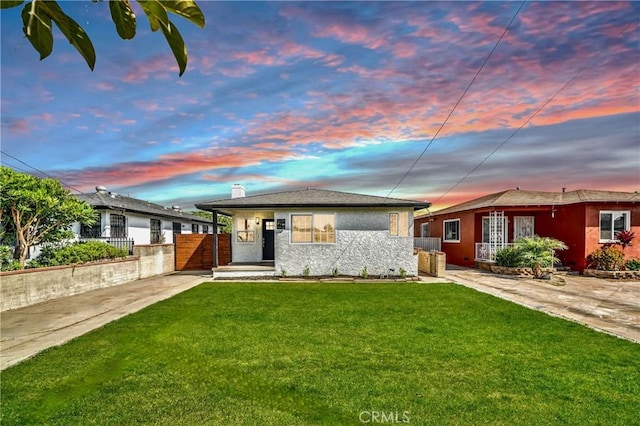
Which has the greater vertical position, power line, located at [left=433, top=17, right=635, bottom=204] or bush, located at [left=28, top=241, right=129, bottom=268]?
power line, located at [left=433, top=17, right=635, bottom=204]

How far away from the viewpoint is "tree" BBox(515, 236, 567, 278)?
55.8 feet

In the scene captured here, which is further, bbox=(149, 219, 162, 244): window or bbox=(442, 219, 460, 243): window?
bbox=(442, 219, 460, 243): window

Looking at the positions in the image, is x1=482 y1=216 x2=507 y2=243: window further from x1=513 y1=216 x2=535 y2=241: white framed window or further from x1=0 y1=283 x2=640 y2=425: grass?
x1=0 y1=283 x2=640 y2=425: grass

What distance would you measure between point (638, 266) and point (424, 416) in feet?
62.2

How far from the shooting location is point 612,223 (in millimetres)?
18250

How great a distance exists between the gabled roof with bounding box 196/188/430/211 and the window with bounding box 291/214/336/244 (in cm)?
74

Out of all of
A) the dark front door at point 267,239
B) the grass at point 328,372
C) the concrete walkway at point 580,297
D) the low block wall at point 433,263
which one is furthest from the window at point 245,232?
the grass at point 328,372

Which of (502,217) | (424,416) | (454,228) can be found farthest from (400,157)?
(424,416)

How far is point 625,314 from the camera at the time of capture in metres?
9.39

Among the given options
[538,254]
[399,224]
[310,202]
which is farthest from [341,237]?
[538,254]

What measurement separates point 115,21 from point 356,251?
15761 millimetres

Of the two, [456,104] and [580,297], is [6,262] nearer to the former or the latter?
[456,104]

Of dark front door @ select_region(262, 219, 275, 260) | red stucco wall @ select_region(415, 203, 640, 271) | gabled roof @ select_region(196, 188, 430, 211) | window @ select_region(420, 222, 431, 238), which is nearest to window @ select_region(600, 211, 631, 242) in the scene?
red stucco wall @ select_region(415, 203, 640, 271)

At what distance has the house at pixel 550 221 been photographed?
18.0 metres
